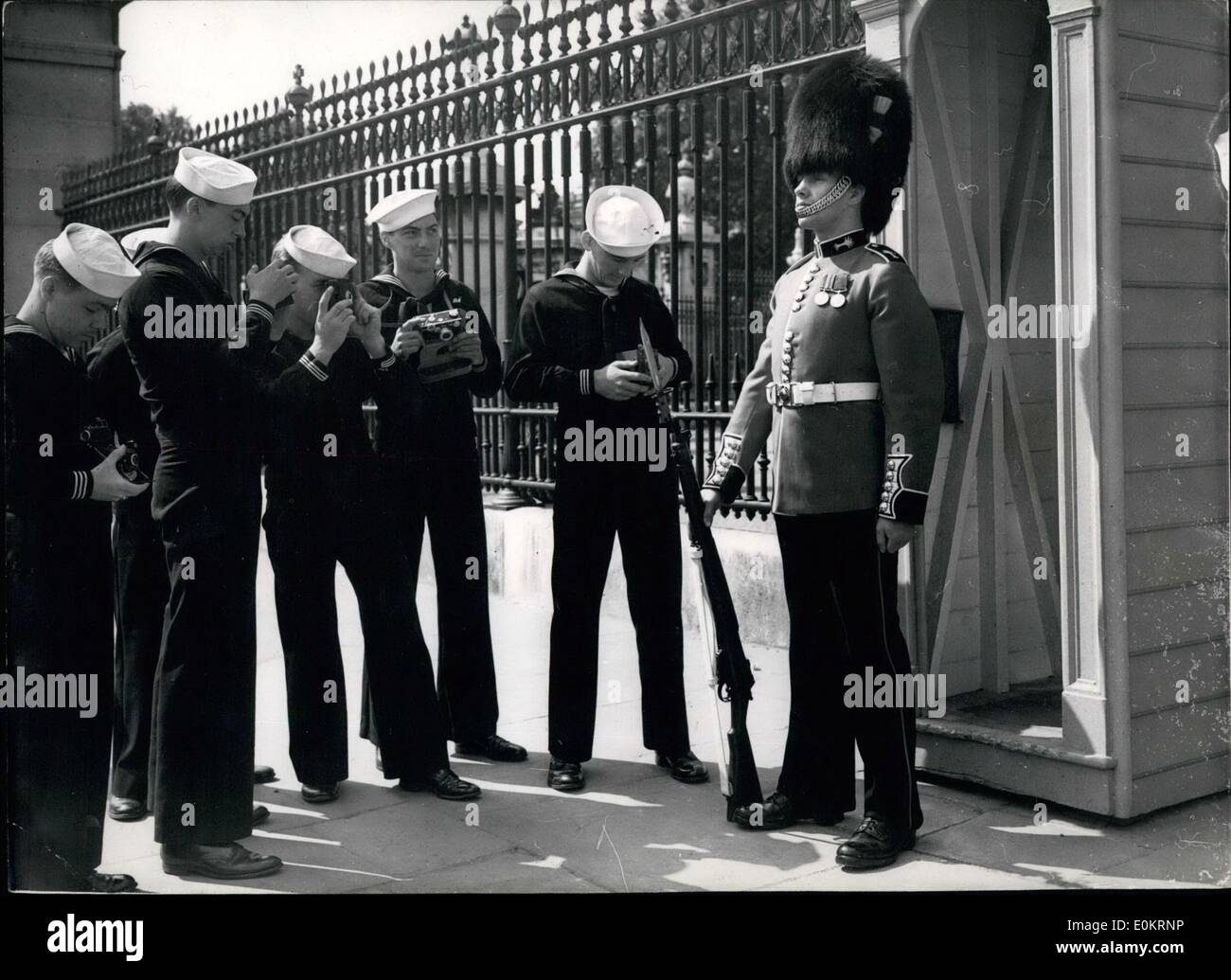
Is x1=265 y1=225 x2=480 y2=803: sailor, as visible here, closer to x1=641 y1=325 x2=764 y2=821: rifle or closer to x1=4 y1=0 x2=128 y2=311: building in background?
x1=641 y1=325 x2=764 y2=821: rifle

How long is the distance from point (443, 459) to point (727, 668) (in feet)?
4.74

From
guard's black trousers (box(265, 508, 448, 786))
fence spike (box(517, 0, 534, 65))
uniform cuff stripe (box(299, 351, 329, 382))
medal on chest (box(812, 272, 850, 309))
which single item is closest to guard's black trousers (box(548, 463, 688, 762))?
guard's black trousers (box(265, 508, 448, 786))

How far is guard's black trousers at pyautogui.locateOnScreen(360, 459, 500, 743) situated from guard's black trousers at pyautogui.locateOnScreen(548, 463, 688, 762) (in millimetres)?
382

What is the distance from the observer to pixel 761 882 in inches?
151

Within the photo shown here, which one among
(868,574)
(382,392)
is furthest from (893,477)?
(382,392)

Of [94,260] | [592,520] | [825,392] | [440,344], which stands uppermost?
[94,260]

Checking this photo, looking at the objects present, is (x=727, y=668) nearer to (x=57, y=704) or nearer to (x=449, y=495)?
(x=449, y=495)

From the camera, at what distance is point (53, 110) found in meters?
10.1

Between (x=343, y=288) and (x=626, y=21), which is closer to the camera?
(x=343, y=288)

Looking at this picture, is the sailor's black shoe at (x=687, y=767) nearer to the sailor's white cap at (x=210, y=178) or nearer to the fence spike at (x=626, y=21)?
the sailor's white cap at (x=210, y=178)

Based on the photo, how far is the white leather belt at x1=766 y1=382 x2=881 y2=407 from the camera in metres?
4.03

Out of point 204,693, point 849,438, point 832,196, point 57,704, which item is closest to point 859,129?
point 832,196

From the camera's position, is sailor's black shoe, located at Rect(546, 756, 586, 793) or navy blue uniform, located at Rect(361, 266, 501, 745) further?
navy blue uniform, located at Rect(361, 266, 501, 745)

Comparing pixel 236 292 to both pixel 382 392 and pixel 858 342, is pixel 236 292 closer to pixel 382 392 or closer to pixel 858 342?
pixel 382 392
